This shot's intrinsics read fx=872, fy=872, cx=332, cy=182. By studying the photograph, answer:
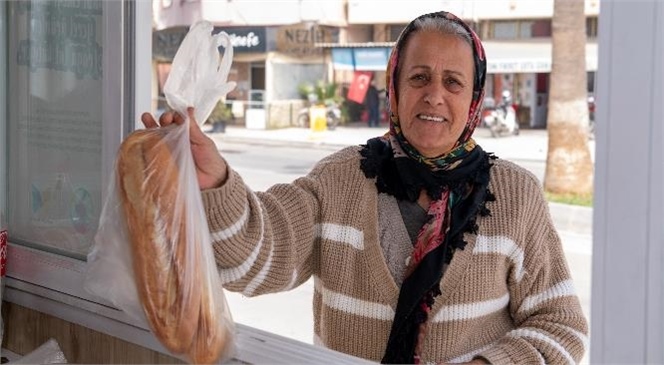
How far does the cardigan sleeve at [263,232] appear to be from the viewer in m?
1.51

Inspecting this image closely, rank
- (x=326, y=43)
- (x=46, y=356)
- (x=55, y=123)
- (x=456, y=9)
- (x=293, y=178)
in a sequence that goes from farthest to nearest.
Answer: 1. (x=326, y=43)
2. (x=456, y=9)
3. (x=293, y=178)
4. (x=55, y=123)
5. (x=46, y=356)

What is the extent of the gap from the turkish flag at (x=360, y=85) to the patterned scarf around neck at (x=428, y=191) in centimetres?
2078

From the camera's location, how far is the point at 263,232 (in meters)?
1.64

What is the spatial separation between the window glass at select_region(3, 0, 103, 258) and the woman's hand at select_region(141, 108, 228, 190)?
86 centimetres

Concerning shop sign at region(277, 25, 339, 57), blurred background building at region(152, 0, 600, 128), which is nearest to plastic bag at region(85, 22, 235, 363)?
blurred background building at region(152, 0, 600, 128)

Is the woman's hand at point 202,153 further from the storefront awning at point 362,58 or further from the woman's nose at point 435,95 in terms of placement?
the storefront awning at point 362,58

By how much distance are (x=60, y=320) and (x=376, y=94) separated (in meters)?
20.8

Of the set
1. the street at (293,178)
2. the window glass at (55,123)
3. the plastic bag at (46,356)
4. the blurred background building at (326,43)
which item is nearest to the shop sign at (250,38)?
the blurred background building at (326,43)

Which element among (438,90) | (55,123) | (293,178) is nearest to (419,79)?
(438,90)

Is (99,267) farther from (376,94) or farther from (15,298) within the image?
(376,94)

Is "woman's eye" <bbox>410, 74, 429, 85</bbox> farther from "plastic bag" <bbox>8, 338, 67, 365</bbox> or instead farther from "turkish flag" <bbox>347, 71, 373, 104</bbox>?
"turkish flag" <bbox>347, 71, 373, 104</bbox>

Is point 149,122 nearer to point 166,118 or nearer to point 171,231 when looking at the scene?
point 166,118

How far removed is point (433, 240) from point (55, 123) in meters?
1.26

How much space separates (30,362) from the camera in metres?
1.96
